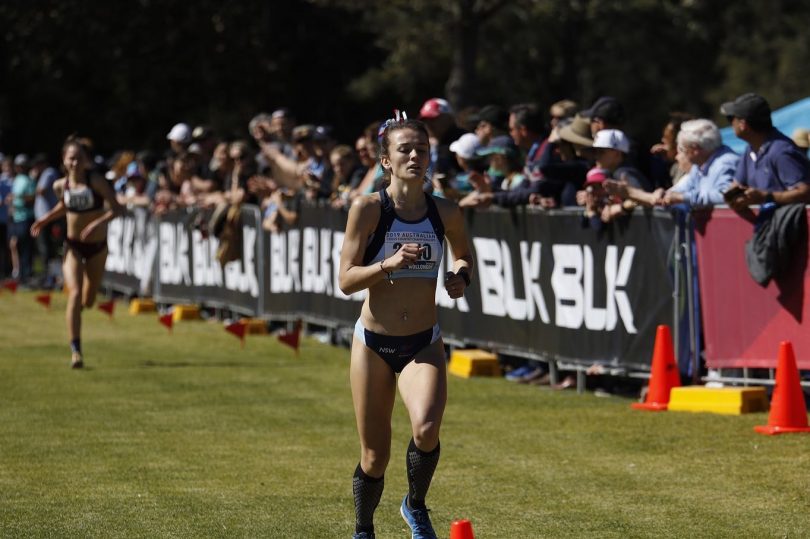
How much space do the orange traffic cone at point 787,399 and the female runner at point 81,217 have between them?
26.3 ft

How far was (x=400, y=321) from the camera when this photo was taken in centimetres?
848

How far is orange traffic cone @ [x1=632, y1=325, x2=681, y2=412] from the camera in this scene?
13273mm

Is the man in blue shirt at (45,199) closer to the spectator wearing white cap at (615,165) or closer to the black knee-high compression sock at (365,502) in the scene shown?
the spectator wearing white cap at (615,165)

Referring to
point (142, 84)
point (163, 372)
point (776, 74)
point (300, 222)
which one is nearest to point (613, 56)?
point (776, 74)

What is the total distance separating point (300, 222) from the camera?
20953 mm

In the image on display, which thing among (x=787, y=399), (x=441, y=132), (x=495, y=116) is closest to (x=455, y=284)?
(x=787, y=399)

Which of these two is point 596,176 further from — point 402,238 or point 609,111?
point 402,238

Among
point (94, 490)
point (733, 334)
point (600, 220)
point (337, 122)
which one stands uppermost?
point (337, 122)

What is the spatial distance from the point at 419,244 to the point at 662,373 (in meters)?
5.35

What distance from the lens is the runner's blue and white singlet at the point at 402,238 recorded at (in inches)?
331

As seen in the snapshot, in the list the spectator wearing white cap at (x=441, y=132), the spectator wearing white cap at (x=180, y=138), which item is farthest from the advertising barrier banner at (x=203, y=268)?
the spectator wearing white cap at (x=441, y=132)

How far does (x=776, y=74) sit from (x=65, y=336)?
2241 inches

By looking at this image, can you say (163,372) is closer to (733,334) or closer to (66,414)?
(66,414)

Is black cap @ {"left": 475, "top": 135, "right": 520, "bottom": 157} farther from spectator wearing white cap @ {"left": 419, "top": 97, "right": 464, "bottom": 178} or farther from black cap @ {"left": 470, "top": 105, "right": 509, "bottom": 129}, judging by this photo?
spectator wearing white cap @ {"left": 419, "top": 97, "right": 464, "bottom": 178}
